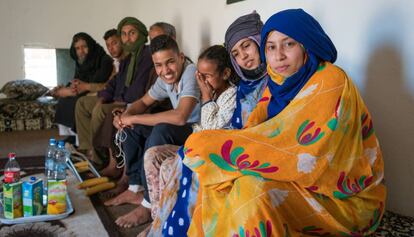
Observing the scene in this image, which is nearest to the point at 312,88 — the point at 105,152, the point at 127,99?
the point at 127,99

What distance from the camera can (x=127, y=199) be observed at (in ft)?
7.61

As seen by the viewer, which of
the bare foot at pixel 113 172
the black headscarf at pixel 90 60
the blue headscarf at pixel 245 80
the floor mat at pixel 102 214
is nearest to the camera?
the blue headscarf at pixel 245 80

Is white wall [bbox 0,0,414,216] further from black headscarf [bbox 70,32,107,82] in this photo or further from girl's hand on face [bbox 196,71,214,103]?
black headscarf [bbox 70,32,107,82]

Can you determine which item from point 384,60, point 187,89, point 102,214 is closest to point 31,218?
point 102,214

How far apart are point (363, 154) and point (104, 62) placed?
2.99m

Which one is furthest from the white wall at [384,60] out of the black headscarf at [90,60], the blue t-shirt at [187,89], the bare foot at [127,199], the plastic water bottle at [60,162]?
the black headscarf at [90,60]

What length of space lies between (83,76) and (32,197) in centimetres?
217

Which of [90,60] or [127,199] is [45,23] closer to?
[90,60]

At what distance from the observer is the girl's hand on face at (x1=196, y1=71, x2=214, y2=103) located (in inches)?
77.8

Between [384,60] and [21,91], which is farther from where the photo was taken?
[21,91]

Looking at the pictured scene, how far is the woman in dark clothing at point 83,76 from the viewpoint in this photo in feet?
11.8

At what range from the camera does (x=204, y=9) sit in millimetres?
3096

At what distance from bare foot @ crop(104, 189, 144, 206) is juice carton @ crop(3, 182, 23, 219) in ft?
1.59

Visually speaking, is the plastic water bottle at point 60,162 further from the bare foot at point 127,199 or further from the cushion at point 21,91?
the cushion at point 21,91
